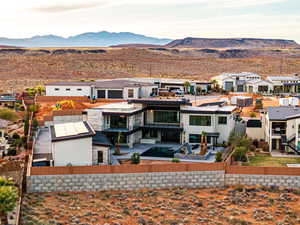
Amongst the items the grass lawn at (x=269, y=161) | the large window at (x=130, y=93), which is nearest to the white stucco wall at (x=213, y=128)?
the grass lawn at (x=269, y=161)

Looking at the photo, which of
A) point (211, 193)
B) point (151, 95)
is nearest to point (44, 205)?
point (211, 193)

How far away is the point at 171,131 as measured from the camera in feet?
148

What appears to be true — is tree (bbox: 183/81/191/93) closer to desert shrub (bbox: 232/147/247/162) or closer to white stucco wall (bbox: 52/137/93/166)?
desert shrub (bbox: 232/147/247/162)

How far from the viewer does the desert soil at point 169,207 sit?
25938 mm

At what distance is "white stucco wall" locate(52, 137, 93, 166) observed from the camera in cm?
3225

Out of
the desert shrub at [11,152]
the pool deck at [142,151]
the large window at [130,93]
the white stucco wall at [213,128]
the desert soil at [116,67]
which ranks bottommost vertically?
the pool deck at [142,151]

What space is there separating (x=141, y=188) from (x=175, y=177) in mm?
2346

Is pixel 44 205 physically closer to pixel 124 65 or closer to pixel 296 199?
pixel 296 199

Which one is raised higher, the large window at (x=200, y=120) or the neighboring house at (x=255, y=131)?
the large window at (x=200, y=120)

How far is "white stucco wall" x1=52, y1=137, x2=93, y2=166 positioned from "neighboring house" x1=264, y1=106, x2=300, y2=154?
54.6ft

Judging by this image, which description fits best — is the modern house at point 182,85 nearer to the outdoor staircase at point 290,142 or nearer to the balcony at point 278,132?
the balcony at point 278,132

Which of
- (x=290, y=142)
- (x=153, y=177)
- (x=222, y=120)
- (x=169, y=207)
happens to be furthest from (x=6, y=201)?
(x=290, y=142)

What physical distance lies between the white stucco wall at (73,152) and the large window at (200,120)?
45.9ft

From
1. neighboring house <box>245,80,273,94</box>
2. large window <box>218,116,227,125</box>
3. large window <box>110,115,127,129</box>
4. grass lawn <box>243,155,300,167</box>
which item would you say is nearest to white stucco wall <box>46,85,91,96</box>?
large window <box>110,115,127,129</box>
